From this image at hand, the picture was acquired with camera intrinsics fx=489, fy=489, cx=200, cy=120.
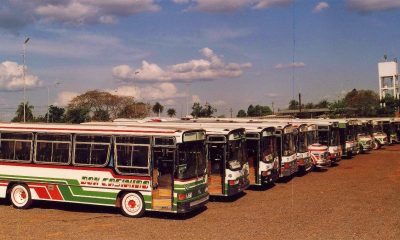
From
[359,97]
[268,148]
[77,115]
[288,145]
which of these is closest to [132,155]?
[268,148]

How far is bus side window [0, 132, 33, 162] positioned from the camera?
16828mm

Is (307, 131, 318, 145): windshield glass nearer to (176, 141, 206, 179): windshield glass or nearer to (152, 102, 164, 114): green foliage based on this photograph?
(176, 141, 206, 179): windshield glass

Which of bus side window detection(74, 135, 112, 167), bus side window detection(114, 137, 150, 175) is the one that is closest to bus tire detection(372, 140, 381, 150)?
bus side window detection(114, 137, 150, 175)

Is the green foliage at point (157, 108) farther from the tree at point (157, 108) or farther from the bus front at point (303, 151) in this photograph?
the bus front at point (303, 151)

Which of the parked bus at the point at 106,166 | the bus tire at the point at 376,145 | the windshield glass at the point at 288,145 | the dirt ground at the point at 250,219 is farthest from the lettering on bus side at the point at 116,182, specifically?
the bus tire at the point at 376,145

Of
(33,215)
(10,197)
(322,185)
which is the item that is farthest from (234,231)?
(322,185)

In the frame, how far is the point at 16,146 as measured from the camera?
17.0 metres

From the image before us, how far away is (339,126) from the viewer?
33969 mm

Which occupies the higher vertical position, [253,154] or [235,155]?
[235,155]

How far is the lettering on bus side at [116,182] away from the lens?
49.6 feet

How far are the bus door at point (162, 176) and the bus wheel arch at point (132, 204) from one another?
0.50 m

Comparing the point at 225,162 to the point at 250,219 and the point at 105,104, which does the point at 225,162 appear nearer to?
the point at 250,219

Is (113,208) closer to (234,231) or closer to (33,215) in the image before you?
(33,215)

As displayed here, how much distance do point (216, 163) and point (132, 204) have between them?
420 cm
